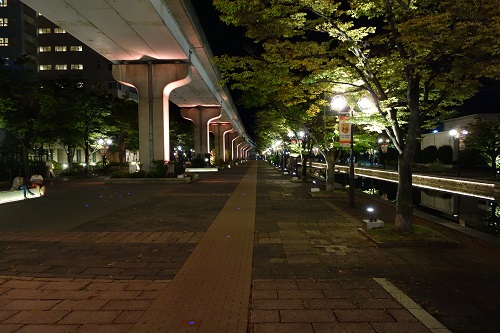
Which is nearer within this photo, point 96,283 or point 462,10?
point 96,283

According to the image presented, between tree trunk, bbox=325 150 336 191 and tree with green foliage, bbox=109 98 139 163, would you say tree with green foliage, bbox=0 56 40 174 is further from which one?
tree trunk, bbox=325 150 336 191

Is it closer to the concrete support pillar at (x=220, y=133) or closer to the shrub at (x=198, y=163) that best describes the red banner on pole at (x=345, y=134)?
the shrub at (x=198, y=163)

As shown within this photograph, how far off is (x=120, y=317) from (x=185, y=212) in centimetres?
821

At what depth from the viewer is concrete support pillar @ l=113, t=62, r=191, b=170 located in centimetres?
2577

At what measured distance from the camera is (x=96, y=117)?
118ft

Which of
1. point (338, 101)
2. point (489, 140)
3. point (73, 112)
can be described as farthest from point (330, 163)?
point (73, 112)

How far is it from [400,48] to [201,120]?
42.0m

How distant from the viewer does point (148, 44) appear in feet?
72.0

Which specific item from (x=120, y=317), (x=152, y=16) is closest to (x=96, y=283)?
(x=120, y=317)

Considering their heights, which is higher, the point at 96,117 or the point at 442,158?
the point at 96,117

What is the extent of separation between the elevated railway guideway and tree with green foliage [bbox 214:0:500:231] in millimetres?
3500

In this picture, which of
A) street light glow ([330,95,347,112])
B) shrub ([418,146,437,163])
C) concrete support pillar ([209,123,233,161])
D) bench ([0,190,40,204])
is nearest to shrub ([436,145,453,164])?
shrub ([418,146,437,163])

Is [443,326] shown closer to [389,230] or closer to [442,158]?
[389,230]

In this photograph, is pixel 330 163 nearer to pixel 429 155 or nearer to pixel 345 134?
pixel 345 134
